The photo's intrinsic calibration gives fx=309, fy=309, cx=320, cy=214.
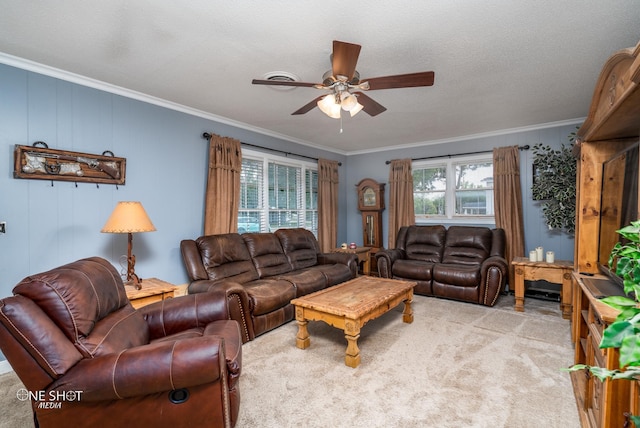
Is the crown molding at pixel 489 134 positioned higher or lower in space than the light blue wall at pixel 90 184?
higher

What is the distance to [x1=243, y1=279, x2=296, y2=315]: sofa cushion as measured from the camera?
2.96m

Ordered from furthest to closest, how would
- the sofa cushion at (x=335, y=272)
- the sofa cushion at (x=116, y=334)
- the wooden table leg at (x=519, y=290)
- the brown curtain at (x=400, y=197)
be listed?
the brown curtain at (x=400, y=197)
the sofa cushion at (x=335, y=272)
the wooden table leg at (x=519, y=290)
the sofa cushion at (x=116, y=334)

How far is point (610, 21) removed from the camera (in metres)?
1.99

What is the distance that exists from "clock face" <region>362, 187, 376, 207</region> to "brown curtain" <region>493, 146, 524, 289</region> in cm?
204

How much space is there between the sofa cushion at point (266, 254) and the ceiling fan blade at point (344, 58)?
2493 mm

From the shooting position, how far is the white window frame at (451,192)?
496 centimetres

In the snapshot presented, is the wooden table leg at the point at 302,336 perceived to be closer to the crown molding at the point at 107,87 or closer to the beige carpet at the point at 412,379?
the beige carpet at the point at 412,379

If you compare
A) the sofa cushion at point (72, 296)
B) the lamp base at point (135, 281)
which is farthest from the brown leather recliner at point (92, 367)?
the lamp base at point (135, 281)

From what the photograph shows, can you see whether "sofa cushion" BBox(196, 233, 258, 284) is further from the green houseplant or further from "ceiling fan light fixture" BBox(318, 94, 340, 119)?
the green houseplant

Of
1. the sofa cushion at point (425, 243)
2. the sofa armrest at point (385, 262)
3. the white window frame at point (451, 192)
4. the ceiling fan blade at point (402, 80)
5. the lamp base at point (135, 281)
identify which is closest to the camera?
the ceiling fan blade at point (402, 80)

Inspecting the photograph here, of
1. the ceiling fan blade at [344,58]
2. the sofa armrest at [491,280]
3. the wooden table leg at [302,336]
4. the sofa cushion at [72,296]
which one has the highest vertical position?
the ceiling fan blade at [344,58]

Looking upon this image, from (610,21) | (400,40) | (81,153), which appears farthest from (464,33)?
(81,153)

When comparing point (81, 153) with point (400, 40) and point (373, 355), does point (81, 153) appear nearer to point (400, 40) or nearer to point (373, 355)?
point (400, 40)

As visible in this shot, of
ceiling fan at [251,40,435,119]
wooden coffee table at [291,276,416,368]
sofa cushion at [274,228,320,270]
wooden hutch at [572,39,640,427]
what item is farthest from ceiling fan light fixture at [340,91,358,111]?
sofa cushion at [274,228,320,270]
